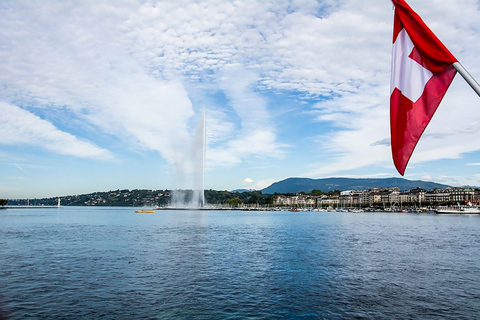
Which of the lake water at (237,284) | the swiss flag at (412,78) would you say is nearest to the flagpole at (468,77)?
the swiss flag at (412,78)

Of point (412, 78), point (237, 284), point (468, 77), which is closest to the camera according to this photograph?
point (468, 77)

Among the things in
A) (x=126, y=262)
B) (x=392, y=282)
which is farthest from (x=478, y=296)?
(x=126, y=262)

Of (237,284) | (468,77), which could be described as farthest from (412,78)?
(237,284)

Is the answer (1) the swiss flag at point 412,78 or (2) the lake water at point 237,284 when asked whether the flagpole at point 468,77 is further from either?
(2) the lake water at point 237,284

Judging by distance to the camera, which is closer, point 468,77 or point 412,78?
point 468,77

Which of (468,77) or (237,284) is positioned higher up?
(468,77)

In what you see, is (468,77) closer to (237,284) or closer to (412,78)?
(412,78)

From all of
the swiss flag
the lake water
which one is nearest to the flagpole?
the swiss flag

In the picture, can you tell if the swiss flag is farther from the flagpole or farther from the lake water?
the lake water

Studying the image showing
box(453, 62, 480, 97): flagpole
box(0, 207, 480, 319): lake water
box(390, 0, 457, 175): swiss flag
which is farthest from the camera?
box(0, 207, 480, 319): lake water

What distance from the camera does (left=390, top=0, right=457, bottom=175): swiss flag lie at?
5.36 metres

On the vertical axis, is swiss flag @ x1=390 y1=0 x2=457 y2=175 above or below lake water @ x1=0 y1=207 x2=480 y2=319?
above

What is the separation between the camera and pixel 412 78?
5.70m

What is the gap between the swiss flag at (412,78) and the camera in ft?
17.6
